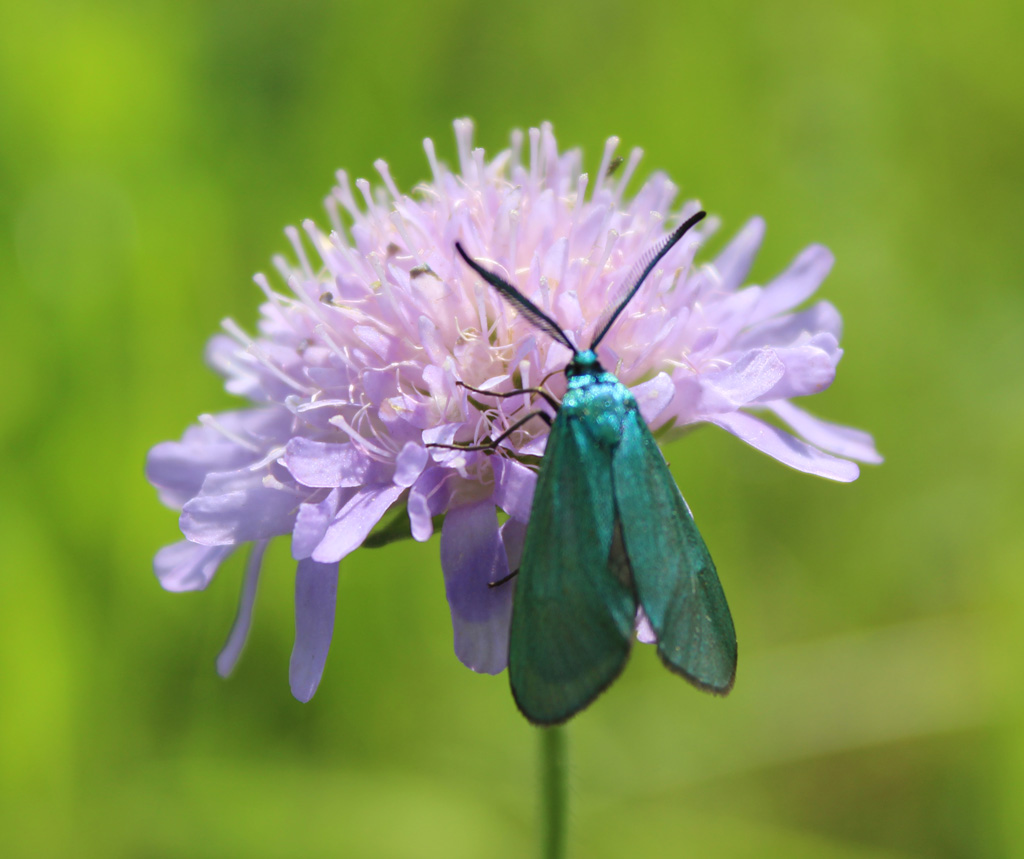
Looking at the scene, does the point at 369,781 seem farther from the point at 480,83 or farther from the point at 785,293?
the point at 480,83

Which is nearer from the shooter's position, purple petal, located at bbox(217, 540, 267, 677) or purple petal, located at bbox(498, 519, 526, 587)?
purple petal, located at bbox(498, 519, 526, 587)

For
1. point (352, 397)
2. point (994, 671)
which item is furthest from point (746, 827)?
point (352, 397)

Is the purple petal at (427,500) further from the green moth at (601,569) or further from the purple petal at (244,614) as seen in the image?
the purple petal at (244,614)

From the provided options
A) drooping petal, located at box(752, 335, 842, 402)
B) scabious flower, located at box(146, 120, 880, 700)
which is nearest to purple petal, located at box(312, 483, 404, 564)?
scabious flower, located at box(146, 120, 880, 700)

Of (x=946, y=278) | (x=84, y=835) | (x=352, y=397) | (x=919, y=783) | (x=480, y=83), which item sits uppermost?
(x=480, y=83)

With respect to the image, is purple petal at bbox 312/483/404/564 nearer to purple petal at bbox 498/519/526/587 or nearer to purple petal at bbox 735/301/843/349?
purple petal at bbox 498/519/526/587

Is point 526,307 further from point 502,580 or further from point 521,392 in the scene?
point 502,580
